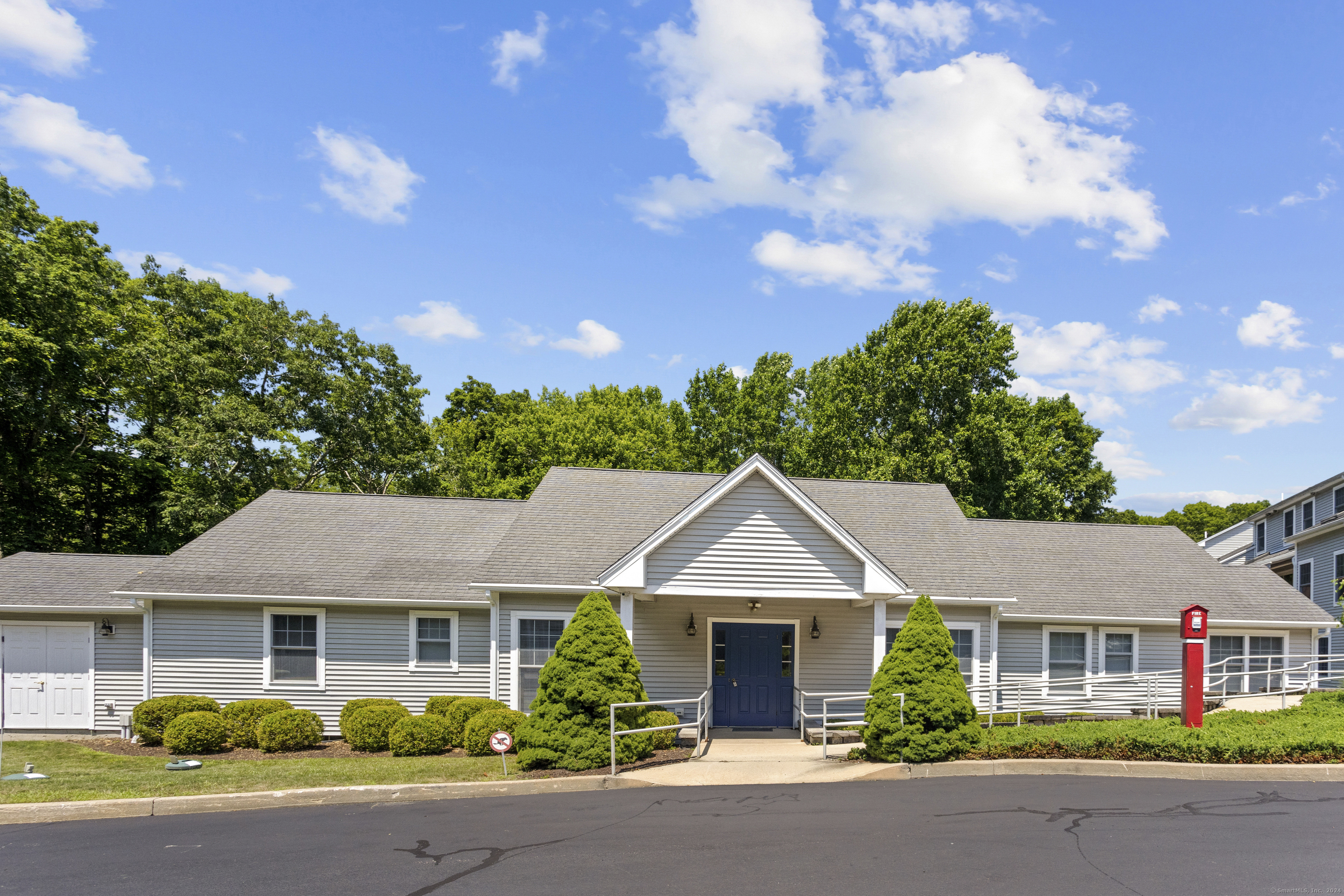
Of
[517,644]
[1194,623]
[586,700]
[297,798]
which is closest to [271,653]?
[517,644]

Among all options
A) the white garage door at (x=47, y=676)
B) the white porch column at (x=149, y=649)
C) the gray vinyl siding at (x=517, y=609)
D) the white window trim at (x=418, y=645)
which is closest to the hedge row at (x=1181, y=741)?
the gray vinyl siding at (x=517, y=609)

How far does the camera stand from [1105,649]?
63.8 ft

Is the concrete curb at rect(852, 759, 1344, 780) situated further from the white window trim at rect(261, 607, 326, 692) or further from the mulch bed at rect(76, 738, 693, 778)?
the white window trim at rect(261, 607, 326, 692)

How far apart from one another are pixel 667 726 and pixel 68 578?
14.8 m

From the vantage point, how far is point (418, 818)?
10.3 m

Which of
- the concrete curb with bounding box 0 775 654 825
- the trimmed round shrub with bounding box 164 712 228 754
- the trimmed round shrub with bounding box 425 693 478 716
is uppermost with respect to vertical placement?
the concrete curb with bounding box 0 775 654 825

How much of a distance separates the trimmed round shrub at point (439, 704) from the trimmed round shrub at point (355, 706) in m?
0.46

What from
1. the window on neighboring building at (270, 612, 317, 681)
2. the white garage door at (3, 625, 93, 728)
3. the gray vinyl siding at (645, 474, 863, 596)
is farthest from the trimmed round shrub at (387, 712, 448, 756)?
the white garage door at (3, 625, 93, 728)

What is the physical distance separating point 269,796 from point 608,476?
1215 cm

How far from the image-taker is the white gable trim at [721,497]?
49.5ft

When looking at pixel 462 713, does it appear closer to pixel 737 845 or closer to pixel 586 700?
pixel 586 700

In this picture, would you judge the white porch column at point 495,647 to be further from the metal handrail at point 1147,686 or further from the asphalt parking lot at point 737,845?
the metal handrail at point 1147,686

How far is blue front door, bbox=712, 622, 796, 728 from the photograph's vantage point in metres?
17.9

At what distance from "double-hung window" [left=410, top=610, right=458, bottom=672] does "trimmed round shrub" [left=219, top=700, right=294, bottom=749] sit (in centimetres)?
265
